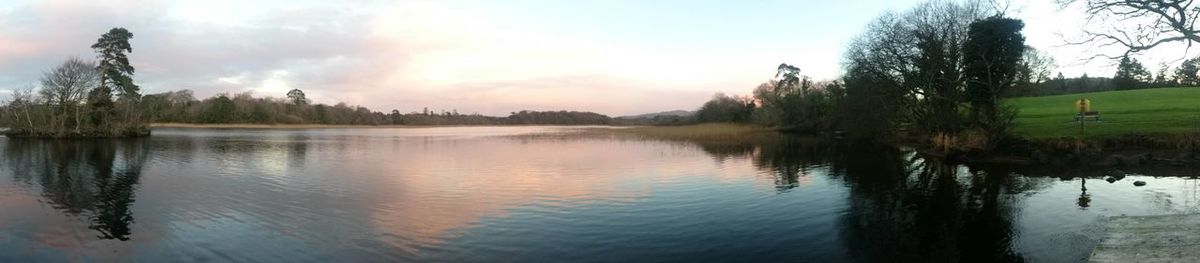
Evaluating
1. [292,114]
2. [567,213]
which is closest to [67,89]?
[567,213]

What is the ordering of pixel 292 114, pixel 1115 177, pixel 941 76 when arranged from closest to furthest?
pixel 1115 177 → pixel 941 76 → pixel 292 114

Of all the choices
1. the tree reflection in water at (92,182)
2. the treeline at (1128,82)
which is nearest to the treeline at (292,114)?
the tree reflection in water at (92,182)

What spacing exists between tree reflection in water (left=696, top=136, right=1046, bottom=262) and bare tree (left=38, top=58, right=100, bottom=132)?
54320 mm

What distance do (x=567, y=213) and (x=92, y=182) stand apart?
571 inches

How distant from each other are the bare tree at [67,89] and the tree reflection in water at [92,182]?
79.9 ft

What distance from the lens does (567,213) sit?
11945mm

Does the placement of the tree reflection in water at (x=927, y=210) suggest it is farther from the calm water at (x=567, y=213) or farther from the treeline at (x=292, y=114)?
the treeline at (x=292, y=114)

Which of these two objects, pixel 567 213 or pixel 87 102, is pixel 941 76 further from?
pixel 87 102


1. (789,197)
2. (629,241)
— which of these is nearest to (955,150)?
(789,197)

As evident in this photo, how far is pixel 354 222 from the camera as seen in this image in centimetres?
1108

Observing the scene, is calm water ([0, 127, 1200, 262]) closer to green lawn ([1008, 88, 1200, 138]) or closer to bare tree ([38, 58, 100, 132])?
green lawn ([1008, 88, 1200, 138])

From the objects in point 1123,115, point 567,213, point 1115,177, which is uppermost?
point 1123,115

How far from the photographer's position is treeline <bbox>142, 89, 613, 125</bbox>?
3991 inches

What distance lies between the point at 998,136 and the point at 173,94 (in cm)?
12947
